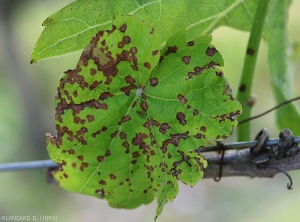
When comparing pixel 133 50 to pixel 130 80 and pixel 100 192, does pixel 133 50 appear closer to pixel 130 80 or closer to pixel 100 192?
pixel 130 80

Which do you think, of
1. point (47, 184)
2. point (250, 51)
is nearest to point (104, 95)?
point (250, 51)

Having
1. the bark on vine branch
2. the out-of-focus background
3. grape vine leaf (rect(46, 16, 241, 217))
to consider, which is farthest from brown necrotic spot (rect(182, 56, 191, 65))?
the out-of-focus background

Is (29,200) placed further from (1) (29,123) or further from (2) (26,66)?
(2) (26,66)

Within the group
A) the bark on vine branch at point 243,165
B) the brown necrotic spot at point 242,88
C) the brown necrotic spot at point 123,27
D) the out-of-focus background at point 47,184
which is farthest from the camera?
the out-of-focus background at point 47,184

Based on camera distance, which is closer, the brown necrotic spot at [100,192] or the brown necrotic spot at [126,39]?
the brown necrotic spot at [126,39]

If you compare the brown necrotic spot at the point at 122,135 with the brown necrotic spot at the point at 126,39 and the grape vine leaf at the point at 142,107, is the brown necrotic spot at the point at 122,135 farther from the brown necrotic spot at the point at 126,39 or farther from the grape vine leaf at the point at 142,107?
the brown necrotic spot at the point at 126,39

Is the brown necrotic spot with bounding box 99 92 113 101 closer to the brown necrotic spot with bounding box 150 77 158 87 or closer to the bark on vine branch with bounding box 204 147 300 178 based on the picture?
the brown necrotic spot with bounding box 150 77 158 87

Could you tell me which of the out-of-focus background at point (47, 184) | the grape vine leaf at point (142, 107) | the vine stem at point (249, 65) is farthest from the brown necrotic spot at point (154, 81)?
the out-of-focus background at point (47, 184)
